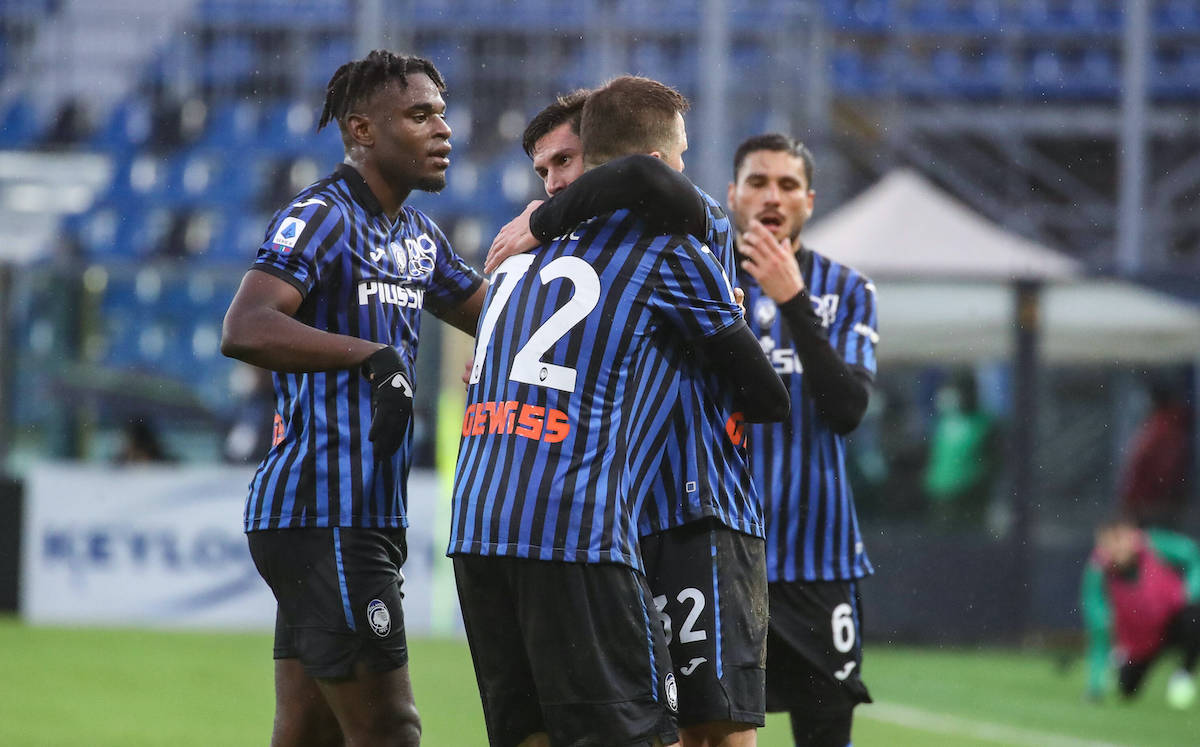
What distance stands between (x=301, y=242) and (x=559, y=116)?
2.22 ft

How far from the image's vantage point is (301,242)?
3697 millimetres

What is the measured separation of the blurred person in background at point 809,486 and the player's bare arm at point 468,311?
73 cm

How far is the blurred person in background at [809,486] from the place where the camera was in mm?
4430

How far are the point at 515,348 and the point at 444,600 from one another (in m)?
8.78

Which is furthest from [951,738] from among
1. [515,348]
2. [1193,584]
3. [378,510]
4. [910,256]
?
[910,256]

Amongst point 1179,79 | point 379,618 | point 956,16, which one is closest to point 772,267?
point 379,618

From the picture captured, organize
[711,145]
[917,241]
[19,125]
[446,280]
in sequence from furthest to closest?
1. [19,125]
2. [711,145]
3. [917,241]
4. [446,280]

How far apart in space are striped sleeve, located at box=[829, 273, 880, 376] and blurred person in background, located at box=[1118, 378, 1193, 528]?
26.6 feet

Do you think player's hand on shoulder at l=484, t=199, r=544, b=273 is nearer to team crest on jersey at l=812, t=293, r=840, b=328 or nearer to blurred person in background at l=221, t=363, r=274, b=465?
team crest on jersey at l=812, t=293, r=840, b=328

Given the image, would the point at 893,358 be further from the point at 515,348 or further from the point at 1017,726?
the point at 515,348

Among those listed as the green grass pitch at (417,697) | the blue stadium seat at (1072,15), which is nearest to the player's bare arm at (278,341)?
the green grass pitch at (417,697)

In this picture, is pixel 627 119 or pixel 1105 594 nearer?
pixel 627 119

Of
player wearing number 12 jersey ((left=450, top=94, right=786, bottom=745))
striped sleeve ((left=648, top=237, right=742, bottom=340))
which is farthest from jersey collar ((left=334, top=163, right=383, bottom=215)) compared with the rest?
striped sleeve ((left=648, top=237, right=742, bottom=340))

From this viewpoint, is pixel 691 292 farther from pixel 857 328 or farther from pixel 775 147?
pixel 775 147
